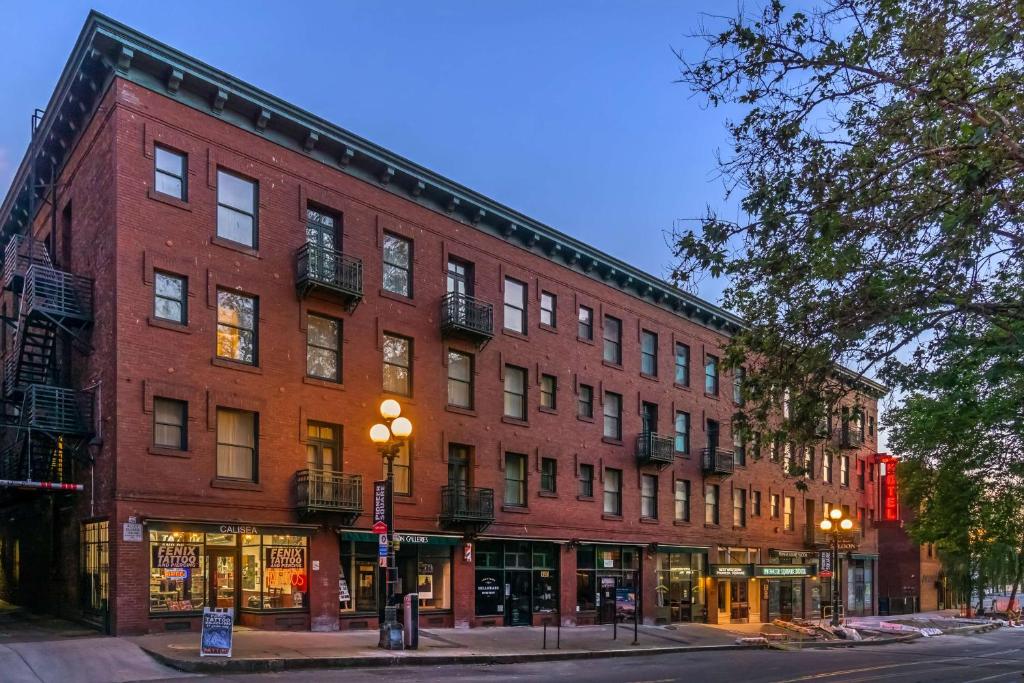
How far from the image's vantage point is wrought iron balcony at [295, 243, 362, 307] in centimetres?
2561

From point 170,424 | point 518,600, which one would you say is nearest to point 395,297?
point 170,424

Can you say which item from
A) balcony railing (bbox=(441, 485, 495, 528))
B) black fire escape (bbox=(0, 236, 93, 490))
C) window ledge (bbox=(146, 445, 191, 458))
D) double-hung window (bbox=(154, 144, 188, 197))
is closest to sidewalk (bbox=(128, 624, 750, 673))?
balcony railing (bbox=(441, 485, 495, 528))

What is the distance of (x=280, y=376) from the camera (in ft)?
82.6

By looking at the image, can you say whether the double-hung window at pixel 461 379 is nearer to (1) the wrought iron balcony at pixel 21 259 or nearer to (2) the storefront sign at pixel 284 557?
(2) the storefront sign at pixel 284 557

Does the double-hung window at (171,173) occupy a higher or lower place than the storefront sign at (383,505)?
higher

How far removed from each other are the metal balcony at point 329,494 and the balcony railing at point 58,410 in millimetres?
5456

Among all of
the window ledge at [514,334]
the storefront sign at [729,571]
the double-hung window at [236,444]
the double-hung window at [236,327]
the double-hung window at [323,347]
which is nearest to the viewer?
the double-hung window at [236,444]

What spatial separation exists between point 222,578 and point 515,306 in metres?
14.2

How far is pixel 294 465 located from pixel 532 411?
10.5m

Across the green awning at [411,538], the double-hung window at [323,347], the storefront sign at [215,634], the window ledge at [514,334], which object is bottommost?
the storefront sign at [215,634]

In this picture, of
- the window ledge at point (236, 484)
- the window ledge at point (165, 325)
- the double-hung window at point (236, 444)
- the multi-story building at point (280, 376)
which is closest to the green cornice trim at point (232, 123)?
the multi-story building at point (280, 376)

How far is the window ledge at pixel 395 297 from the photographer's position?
28.2 meters

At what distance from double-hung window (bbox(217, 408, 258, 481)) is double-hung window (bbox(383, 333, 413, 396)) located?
4.87m

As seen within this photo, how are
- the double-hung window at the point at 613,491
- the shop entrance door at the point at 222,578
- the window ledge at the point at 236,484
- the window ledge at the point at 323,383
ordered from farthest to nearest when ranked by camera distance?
the double-hung window at the point at 613,491, the window ledge at the point at 323,383, the shop entrance door at the point at 222,578, the window ledge at the point at 236,484
